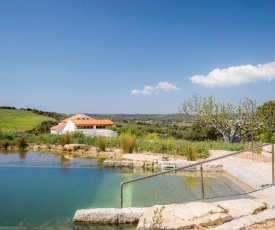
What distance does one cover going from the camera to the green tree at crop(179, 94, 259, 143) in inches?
900

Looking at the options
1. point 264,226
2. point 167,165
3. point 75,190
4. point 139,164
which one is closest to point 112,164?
point 139,164

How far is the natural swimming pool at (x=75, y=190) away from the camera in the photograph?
19.4ft

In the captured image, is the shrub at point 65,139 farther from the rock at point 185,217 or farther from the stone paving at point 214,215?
the rock at point 185,217

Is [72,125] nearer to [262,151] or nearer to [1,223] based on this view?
A: [262,151]

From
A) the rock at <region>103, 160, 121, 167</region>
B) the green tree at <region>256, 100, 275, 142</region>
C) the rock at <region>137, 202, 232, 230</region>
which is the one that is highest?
the green tree at <region>256, 100, 275, 142</region>

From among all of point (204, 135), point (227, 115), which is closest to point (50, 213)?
point (227, 115)

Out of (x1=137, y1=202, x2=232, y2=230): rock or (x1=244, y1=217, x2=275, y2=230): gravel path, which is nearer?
(x1=244, y1=217, x2=275, y2=230): gravel path

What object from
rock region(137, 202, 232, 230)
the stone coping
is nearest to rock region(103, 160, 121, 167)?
the stone coping

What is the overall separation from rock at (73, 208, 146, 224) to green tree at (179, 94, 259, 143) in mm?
19082

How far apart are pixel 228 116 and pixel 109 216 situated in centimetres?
1973

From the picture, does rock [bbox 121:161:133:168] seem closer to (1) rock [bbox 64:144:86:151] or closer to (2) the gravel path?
(1) rock [bbox 64:144:86:151]

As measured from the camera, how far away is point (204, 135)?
2972cm

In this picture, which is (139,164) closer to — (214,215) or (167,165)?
(167,165)

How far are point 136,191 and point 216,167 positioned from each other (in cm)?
400
